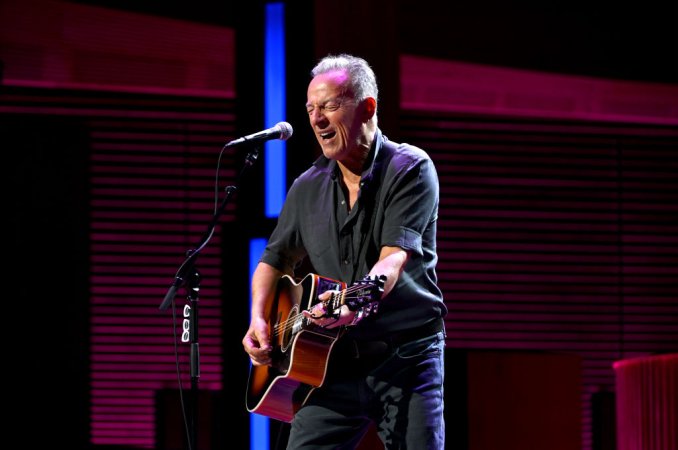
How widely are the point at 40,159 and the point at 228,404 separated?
3772 mm

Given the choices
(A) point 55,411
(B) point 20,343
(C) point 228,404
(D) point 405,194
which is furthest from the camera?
(B) point 20,343

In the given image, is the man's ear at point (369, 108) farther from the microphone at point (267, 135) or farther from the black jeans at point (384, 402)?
the black jeans at point (384, 402)

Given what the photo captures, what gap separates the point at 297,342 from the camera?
2889 mm

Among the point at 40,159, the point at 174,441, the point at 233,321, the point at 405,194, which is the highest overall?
the point at 40,159

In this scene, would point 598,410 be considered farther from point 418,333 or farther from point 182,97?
point 418,333

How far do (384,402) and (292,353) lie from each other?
312mm

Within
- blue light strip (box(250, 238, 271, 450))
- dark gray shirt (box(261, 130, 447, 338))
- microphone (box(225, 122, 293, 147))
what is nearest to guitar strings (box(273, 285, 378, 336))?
dark gray shirt (box(261, 130, 447, 338))

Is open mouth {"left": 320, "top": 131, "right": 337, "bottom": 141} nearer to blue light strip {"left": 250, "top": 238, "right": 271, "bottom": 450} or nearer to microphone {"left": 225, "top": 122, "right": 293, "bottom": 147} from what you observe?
microphone {"left": 225, "top": 122, "right": 293, "bottom": 147}

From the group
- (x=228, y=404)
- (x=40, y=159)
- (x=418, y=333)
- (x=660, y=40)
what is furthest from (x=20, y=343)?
(x=660, y=40)

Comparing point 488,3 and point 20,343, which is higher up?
point 488,3

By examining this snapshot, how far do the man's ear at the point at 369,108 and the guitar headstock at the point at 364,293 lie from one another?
64cm

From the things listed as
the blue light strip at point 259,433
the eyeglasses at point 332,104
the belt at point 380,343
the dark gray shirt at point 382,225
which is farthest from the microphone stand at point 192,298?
the blue light strip at point 259,433

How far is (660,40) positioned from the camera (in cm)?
803

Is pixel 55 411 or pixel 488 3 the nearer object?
pixel 55 411
